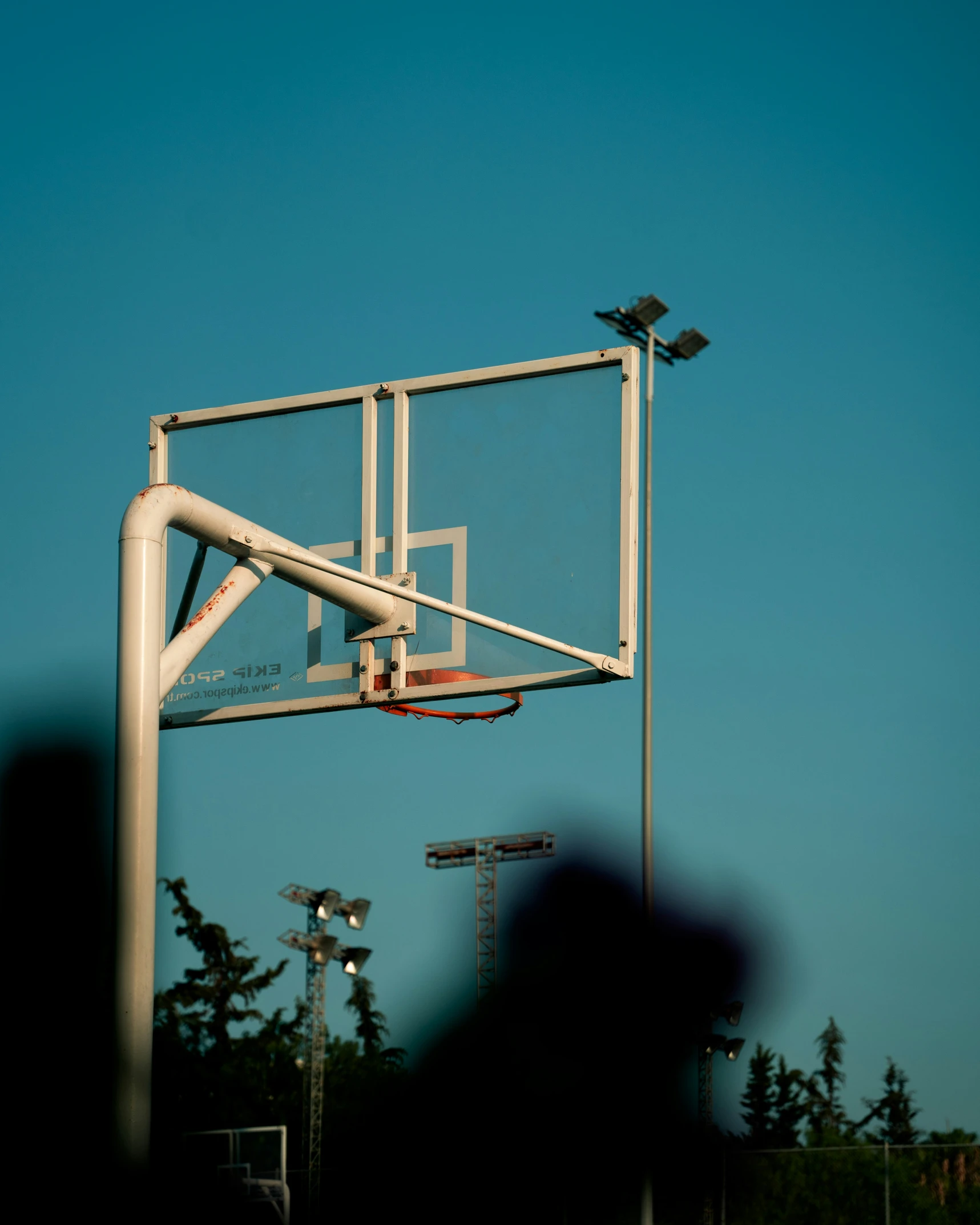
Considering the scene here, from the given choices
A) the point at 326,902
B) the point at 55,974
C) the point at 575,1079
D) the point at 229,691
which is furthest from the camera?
the point at 326,902

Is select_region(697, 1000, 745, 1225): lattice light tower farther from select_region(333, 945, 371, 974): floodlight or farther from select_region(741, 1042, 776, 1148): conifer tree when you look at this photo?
select_region(333, 945, 371, 974): floodlight

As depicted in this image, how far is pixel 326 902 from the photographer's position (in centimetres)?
2258

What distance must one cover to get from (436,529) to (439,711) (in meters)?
0.91

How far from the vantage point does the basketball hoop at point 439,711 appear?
695 centimetres

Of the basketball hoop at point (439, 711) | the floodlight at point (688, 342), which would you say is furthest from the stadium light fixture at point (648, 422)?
the basketball hoop at point (439, 711)

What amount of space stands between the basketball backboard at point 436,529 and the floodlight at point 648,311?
452 inches

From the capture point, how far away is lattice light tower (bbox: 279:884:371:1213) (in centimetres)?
2277

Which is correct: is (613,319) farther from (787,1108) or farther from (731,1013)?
(731,1013)

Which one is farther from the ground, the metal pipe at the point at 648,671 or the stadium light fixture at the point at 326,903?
the metal pipe at the point at 648,671

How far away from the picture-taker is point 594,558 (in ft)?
22.3

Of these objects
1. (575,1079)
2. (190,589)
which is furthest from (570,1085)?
(190,589)

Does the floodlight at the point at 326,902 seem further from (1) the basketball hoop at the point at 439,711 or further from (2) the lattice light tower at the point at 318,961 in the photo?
(1) the basketball hoop at the point at 439,711

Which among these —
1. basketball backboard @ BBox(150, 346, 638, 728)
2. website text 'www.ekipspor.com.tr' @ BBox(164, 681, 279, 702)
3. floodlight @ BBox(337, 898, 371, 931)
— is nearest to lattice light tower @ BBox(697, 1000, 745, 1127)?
basketball backboard @ BBox(150, 346, 638, 728)

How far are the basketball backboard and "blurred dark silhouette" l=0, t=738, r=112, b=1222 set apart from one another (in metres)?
2.35
